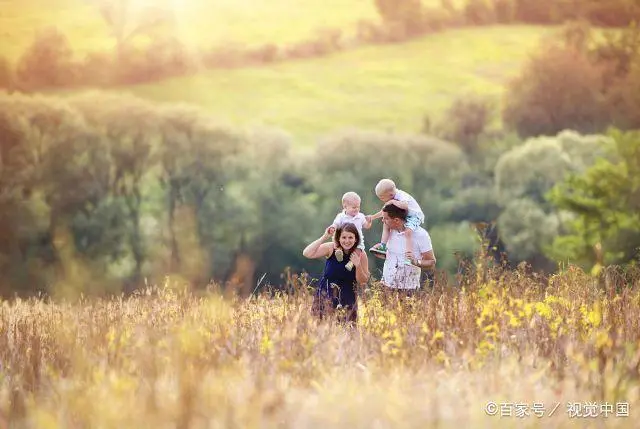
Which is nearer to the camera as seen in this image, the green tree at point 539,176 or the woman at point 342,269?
the woman at point 342,269

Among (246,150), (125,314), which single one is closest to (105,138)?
(246,150)

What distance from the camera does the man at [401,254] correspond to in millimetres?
8961

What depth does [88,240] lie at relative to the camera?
3447 cm

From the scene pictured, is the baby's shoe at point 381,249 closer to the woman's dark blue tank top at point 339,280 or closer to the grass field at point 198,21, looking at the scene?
the woman's dark blue tank top at point 339,280

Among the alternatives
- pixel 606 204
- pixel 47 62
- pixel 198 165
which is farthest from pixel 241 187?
pixel 606 204

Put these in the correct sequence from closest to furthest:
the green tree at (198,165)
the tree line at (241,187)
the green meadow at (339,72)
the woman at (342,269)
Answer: the woman at (342,269)
the tree line at (241,187)
the green tree at (198,165)
the green meadow at (339,72)

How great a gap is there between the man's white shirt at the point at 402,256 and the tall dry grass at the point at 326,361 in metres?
0.19

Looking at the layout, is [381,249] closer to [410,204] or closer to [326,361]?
[410,204]

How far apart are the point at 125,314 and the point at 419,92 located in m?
40.2

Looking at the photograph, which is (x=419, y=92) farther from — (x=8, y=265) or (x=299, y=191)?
(x=8, y=265)

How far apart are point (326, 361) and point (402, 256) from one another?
2.60m

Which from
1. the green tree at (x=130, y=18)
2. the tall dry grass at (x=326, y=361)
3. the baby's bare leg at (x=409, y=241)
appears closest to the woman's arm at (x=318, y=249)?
the tall dry grass at (x=326, y=361)

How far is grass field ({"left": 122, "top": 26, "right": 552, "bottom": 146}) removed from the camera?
46.2 meters

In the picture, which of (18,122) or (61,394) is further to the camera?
(18,122)
